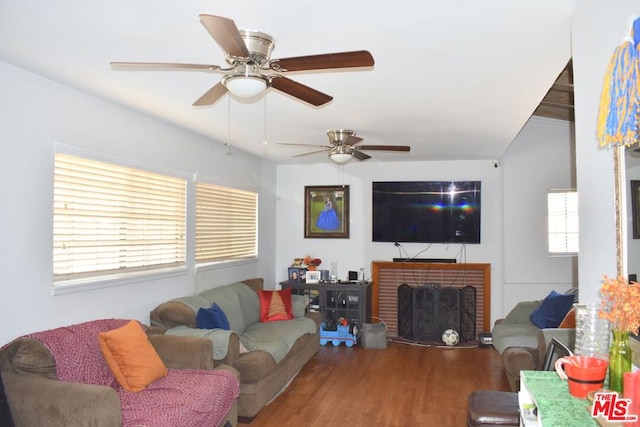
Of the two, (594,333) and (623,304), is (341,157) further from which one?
(623,304)

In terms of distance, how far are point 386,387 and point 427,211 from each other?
9.03 feet

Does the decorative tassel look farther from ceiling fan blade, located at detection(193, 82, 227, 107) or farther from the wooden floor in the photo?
the wooden floor

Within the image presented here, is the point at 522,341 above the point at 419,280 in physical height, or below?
below

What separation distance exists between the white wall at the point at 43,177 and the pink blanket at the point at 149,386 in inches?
10.3

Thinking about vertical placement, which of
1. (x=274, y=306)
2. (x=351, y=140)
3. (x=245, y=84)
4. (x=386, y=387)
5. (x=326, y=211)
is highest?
(x=351, y=140)

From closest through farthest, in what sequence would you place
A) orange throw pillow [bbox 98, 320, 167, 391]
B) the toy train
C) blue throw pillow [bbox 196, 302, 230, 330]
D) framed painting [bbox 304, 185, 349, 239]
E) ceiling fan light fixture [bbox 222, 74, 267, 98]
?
ceiling fan light fixture [bbox 222, 74, 267, 98] < orange throw pillow [bbox 98, 320, 167, 391] < blue throw pillow [bbox 196, 302, 230, 330] < the toy train < framed painting [bbox 304, 185, 349, 239]

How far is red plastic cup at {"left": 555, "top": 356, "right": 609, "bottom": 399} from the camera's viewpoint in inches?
62.2

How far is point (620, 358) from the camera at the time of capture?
152 cm

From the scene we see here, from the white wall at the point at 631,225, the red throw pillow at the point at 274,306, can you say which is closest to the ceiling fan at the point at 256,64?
the white wall at the point at 631,225

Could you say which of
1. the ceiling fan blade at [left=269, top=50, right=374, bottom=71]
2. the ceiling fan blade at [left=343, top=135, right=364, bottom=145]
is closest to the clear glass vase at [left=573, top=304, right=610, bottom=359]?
the ceiling fan blade at [left=269, top=50, right=374, bottom=71]

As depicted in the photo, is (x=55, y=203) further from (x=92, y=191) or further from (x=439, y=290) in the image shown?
(x=439, y=290)

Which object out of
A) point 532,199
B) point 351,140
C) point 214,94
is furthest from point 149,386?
point 532,199

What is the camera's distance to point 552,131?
263 inches

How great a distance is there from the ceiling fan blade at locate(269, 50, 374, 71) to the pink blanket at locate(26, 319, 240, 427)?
200 centimetres
